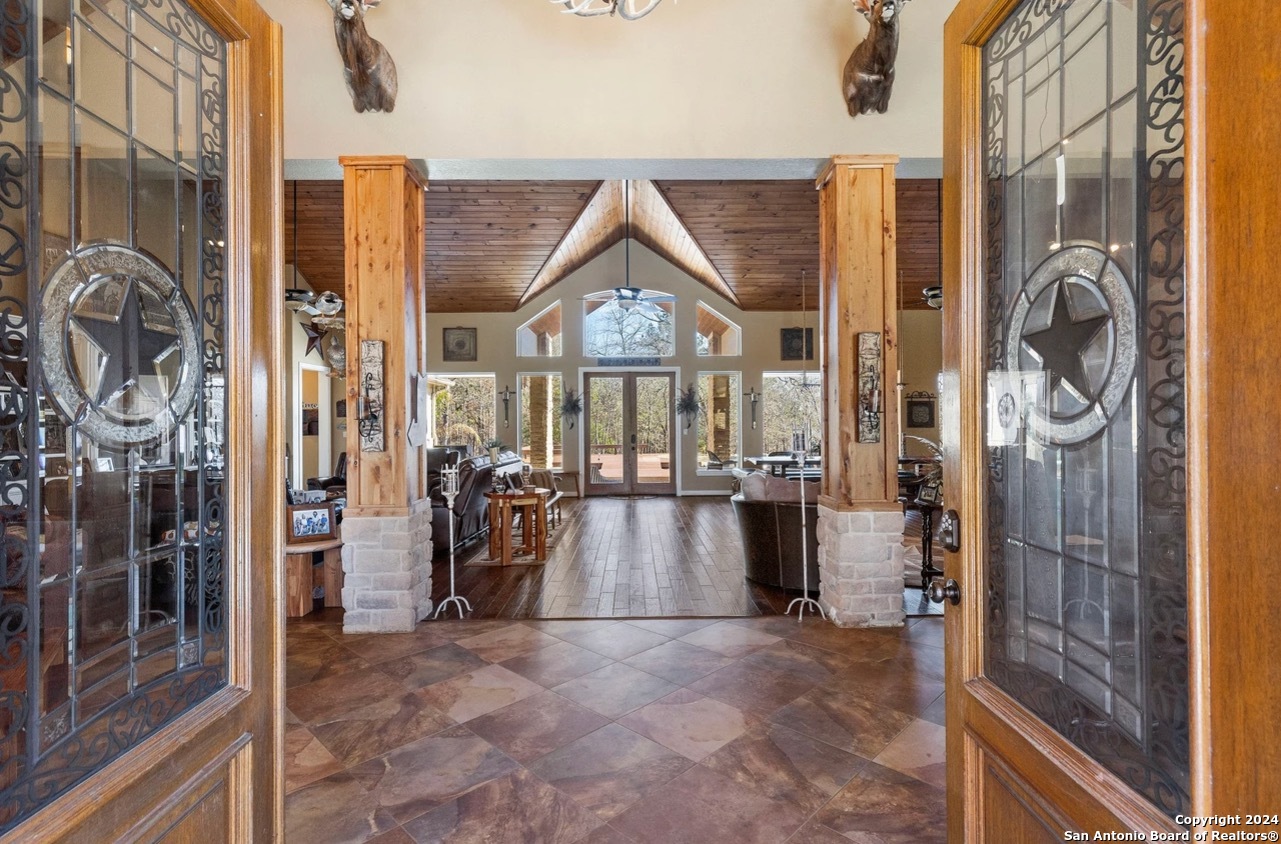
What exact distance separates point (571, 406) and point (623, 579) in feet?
19.4

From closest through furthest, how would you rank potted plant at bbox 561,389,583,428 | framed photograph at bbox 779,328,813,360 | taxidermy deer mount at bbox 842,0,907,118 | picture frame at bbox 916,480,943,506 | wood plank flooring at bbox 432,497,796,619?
taxidermy deer mount at bbox 842,0,907,118 < wood plank flooring at bbox 432,497,796,619 < picture frame at bbox 916,480,943,506 < framed photograph at bbox 779,328,813,360 < potted plant at bbox 561,389,583,428

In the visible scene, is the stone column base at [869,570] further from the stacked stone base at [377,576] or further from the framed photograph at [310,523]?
the framed photograph at [310,523]

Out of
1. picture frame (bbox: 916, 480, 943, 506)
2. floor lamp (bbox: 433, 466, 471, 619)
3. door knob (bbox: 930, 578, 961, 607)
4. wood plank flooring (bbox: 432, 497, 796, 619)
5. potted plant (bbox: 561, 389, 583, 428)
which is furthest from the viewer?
potted plant (bbox: 561, 389, 583, 428)

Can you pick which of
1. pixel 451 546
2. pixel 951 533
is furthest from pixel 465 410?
pixel 951 533

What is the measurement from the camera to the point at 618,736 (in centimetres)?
225

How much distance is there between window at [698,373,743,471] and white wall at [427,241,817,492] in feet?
0.44

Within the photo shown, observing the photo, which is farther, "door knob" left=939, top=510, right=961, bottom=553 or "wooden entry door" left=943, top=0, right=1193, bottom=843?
"door knob" left=939, top=510, right=961, bottom=553

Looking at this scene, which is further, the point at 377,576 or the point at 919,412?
the point at 919,412

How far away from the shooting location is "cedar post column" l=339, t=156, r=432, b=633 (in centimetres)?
341

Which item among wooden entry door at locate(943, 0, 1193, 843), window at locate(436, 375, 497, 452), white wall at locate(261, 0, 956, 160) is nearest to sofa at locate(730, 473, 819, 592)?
white wall at locate(261, 0, 956, 160)

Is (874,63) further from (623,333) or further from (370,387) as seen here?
(623,333)

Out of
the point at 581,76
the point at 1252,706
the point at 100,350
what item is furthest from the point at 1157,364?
the point at 581,76

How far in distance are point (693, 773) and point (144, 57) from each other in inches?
96.4

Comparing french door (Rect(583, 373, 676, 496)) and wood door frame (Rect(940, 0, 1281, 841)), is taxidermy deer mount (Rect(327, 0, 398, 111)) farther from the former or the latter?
french door (Rect(583, 373, 676, 496))
